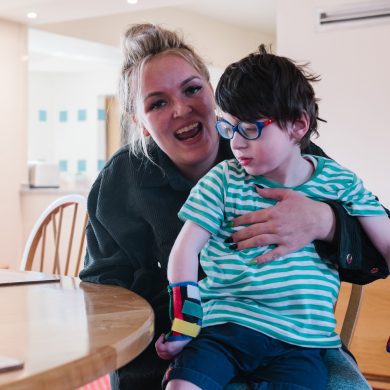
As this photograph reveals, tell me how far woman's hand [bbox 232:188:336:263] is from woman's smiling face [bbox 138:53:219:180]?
1.30 feet

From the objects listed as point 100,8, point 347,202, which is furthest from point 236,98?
point 100,8

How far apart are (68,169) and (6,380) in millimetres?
7152

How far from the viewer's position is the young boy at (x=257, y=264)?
1.15 meters

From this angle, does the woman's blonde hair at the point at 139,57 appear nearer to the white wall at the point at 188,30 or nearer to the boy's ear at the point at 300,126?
the boy's ear at the point at 300,126

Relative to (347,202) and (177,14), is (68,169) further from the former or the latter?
(347,202)

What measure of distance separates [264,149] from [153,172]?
0.49 m

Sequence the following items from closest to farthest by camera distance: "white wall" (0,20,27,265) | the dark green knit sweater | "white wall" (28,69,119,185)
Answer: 1. the dark green knit sweater
2. "white wall" (0,20,27,265)
3. "white wall" (28,69,119,185)

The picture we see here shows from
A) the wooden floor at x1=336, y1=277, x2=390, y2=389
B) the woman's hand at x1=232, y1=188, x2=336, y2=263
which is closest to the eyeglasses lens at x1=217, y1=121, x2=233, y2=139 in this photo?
the woman's hand at x1=232, y1=188, x2=336, y2=263

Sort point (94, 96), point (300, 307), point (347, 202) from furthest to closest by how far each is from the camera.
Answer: point (94, 96)
point (347, 202)
point (300, 307)

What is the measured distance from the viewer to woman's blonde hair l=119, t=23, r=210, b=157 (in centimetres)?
169

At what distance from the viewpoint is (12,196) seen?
5445mm

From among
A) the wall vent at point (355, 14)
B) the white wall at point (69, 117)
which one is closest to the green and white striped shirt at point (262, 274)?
the wall vent at point (355, 14)

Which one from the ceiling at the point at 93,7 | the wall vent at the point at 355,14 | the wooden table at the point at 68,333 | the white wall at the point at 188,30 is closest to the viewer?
the wooden table at the point at 68,333

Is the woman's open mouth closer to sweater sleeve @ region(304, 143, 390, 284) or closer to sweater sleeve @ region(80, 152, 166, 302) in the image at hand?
sweater sleeve @ region(80, 152, 166, 302)
